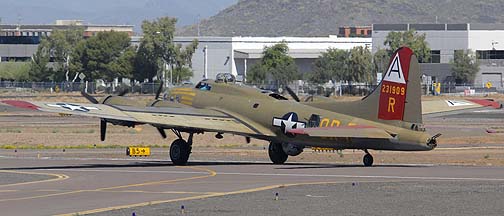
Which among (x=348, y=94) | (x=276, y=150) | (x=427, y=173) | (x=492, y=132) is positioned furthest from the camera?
(x=348, y=94)

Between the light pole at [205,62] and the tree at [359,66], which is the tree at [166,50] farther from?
the tree at [359,66]

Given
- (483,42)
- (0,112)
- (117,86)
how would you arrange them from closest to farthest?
(0,112)
(117,86)
(483,42)

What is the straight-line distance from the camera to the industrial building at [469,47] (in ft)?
506

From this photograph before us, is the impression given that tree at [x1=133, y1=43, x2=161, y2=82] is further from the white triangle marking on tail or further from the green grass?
the white triangle marking on tail

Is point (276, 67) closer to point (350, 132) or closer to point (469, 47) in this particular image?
point (469, 47)

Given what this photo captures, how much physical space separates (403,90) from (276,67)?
115705mm

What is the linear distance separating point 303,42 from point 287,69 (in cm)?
2506

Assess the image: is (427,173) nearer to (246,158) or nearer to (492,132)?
(246,158)

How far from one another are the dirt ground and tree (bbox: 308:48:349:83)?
189 ft

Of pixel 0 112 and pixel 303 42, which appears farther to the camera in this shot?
pixel 303 42

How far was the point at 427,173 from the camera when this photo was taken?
3716 cm

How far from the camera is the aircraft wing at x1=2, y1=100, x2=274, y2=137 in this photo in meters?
41.0

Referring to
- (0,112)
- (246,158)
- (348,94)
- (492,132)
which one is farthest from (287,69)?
(246,158)

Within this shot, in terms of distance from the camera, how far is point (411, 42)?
152000 millimetres
